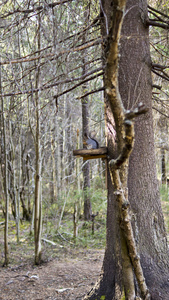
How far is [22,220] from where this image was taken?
1021 cm

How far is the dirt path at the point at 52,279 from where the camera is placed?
4297 mm

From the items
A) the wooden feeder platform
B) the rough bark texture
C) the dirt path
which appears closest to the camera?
the rough bark texture

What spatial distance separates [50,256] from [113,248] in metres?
3.78

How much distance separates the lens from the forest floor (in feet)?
14.1

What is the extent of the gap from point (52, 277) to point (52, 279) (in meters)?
0.10

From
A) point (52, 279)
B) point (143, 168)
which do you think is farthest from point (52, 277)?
point (143, 168)

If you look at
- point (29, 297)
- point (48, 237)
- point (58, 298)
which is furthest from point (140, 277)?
point (48, 237)

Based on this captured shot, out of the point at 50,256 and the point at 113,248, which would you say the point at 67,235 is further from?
the point at 113,248

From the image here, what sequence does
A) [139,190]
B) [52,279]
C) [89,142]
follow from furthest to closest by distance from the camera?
1. [52,279]
2. [89,142]
3. [139,190]

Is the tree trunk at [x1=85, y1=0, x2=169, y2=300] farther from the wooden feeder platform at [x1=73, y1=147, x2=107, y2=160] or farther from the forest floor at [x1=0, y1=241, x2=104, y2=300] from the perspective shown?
the forest floor at [x1=0, y1=241, x2=104, y2=300]

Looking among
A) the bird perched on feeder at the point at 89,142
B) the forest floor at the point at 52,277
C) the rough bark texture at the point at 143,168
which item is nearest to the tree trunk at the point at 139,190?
→ the rough bark texture at the point at 143,168

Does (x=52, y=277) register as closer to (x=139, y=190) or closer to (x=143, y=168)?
(x=139, y=190)

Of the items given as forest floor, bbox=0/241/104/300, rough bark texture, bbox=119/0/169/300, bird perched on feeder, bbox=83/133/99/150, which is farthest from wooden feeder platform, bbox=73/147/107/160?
forest floor, bbox=0/241/104/300

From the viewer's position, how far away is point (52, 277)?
508 centimetres
